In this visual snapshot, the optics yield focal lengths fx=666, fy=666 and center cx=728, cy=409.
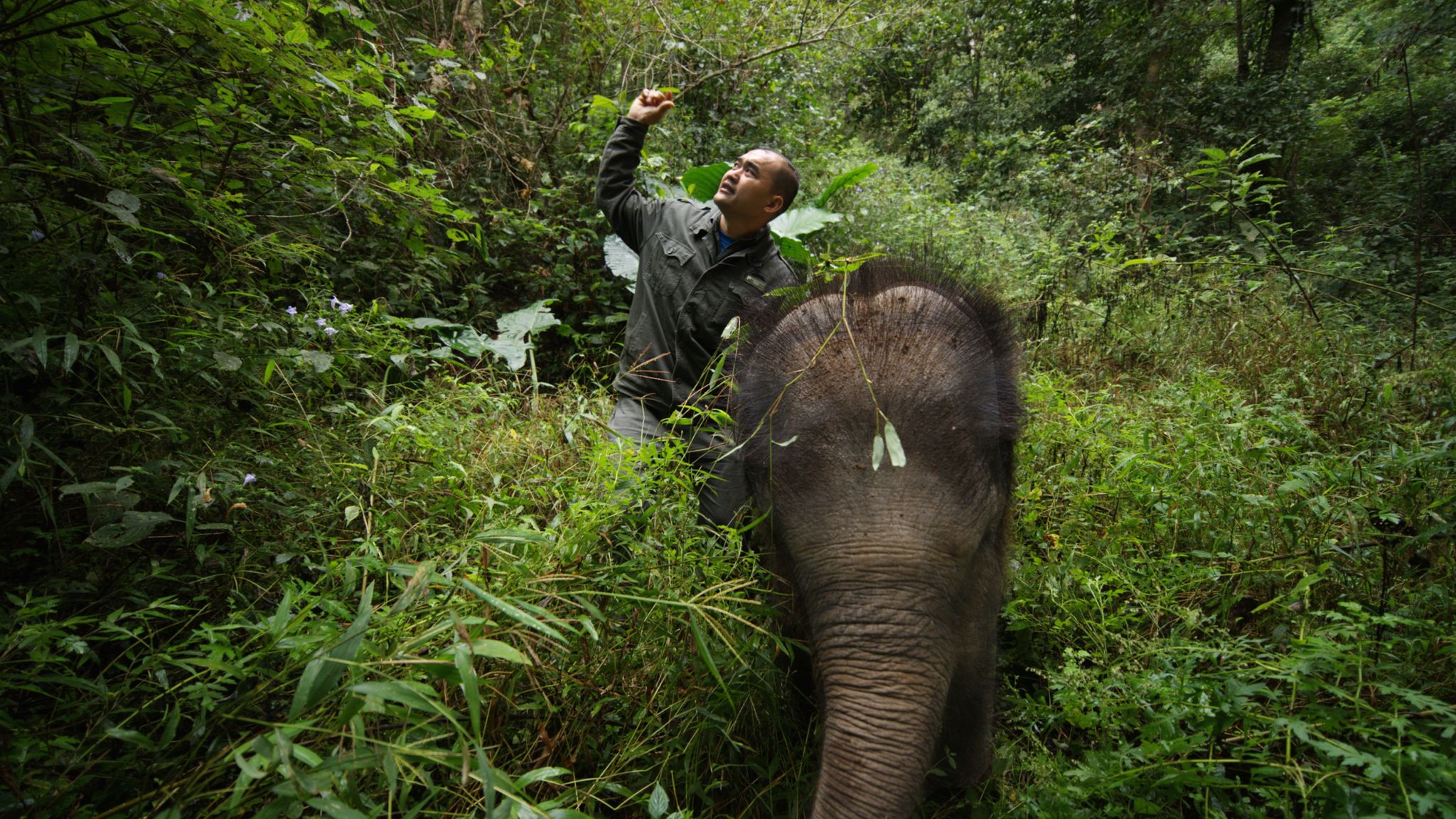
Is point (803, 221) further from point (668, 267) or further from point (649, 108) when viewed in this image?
point (668, 267)

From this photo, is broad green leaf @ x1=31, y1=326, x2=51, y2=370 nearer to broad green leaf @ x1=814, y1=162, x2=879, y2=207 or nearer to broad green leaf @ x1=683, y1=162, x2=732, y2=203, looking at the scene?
broad green leaf @ x1=683, y1=162, x2=732, y2=203

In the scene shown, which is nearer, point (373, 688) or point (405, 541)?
point (373, 688)

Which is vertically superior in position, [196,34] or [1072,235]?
[1072,235]

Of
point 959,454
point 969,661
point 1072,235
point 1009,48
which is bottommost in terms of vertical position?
point 969,661

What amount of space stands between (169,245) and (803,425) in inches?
97.0

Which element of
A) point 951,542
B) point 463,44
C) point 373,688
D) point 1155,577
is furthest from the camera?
point 463,44

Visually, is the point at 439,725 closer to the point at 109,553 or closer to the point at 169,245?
the point at 109,553

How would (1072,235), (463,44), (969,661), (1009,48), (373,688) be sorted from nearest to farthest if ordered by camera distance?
(373,688) → (969,661) → (463,44) → (1072,235) → (1009,48)

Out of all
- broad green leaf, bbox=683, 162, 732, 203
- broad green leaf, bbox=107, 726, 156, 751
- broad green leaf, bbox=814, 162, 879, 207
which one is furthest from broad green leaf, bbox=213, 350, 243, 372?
broad green leaf, bbox=814, 162, 879, 207

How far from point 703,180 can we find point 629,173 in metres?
1.53

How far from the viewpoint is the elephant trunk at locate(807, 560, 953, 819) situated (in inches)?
62.8

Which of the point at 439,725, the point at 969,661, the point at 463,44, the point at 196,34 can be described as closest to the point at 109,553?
the point at 439,725

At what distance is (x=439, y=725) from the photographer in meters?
1.50

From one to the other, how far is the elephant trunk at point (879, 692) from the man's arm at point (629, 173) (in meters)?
2.99
